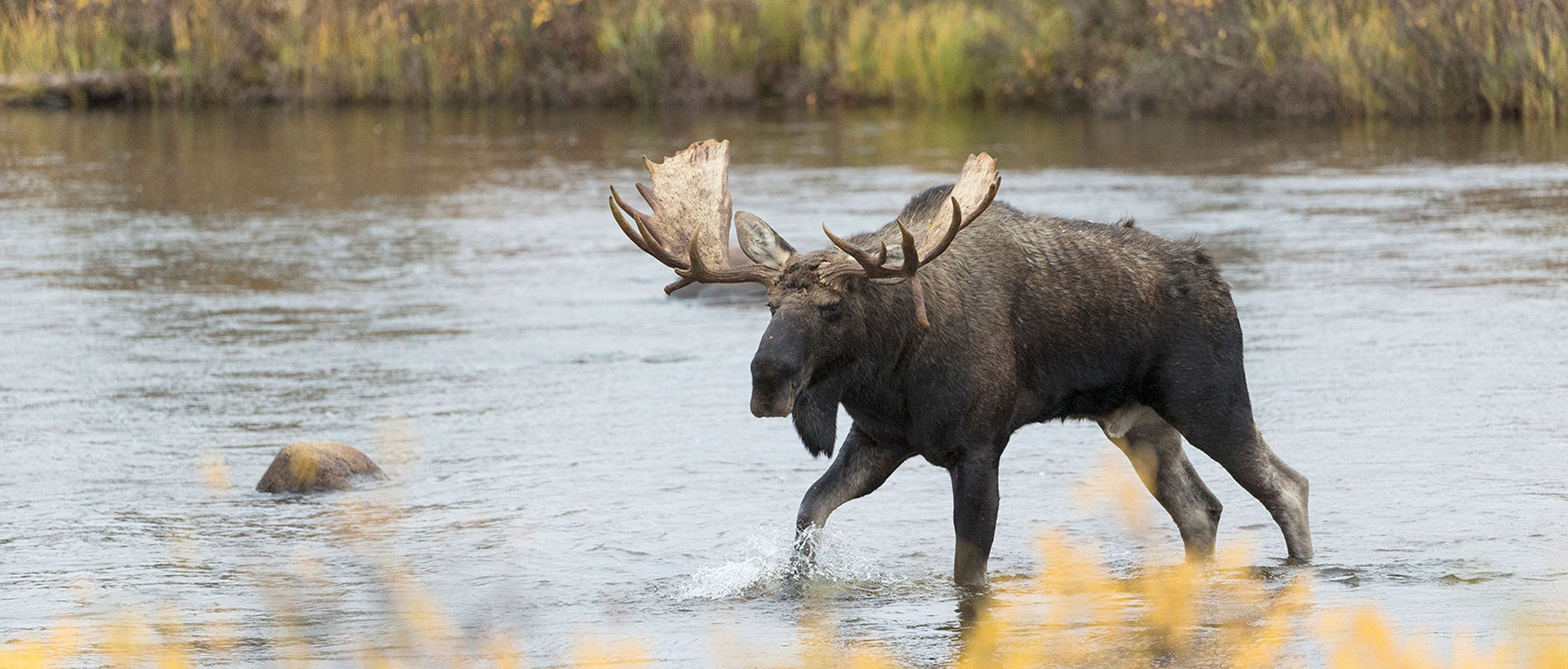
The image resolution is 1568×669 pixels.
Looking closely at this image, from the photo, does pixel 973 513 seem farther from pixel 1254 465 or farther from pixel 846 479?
pixel 1254 465

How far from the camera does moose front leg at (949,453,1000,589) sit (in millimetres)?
6547

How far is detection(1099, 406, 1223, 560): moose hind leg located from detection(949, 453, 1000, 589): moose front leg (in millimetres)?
Answer: 741

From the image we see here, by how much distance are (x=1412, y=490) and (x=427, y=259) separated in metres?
A: 9.46

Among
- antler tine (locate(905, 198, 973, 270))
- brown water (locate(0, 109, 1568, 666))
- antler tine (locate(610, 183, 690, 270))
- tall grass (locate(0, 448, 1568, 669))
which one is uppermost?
antler tine (locate(905, 198, 973, 270))

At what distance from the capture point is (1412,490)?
311 inches

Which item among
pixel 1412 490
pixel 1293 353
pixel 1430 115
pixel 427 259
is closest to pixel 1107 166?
pixel 1430 115

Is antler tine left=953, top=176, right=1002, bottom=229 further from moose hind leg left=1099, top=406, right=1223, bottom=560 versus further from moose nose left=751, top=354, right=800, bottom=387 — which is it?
moose hind leg left=1099, top=406, right=1223, bottom=560

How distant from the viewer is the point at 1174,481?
23.7 ft

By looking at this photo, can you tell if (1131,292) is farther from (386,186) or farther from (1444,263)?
(386,186)

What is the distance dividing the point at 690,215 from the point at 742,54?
2554cm

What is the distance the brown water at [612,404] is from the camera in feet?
22.7

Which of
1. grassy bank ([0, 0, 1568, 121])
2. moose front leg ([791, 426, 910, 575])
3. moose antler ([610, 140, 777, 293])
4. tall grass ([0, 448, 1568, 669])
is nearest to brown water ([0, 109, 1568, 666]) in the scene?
tall grass ([0, 448, 1568, 669])

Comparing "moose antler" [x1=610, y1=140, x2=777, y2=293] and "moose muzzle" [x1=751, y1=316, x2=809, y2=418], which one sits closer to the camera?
"moose muzzle" [x1=751, y1=316, x2=809, y2=418]

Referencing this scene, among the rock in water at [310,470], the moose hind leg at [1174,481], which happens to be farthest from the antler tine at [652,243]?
the rock in water at [310,470]
